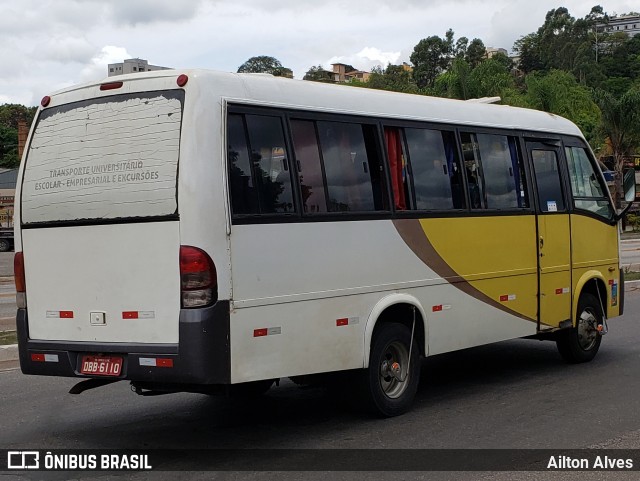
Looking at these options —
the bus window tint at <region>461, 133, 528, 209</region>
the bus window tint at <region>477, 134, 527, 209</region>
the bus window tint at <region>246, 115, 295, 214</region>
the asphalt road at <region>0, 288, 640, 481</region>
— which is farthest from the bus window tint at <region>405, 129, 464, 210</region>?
the asphalt road at <region>0, 288, 640, 481</region>

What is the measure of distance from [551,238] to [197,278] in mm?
5102

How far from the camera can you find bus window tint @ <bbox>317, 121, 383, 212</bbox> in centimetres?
740

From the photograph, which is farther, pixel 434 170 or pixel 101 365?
pixel 434 170

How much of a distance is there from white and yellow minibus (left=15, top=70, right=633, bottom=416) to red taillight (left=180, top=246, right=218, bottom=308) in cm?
1

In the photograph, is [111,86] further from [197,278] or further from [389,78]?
[389,78]

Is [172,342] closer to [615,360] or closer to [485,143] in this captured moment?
[485,143]

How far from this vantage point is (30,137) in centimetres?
734

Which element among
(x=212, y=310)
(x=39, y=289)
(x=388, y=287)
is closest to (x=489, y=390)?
(x=388, y=287)

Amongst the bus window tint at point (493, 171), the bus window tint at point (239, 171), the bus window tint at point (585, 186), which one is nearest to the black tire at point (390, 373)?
the bus window tint at point (493, 171)

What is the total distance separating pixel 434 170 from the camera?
8.53 meters

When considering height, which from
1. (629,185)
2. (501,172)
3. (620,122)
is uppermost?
(620,122)

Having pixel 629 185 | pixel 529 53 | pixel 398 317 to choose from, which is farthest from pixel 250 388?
pixel 529 53

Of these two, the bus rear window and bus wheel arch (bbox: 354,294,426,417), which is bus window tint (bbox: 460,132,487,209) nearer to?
bus wheel arch (bbox: 354,294,426,417)

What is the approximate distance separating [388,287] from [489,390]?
213 centimetres
